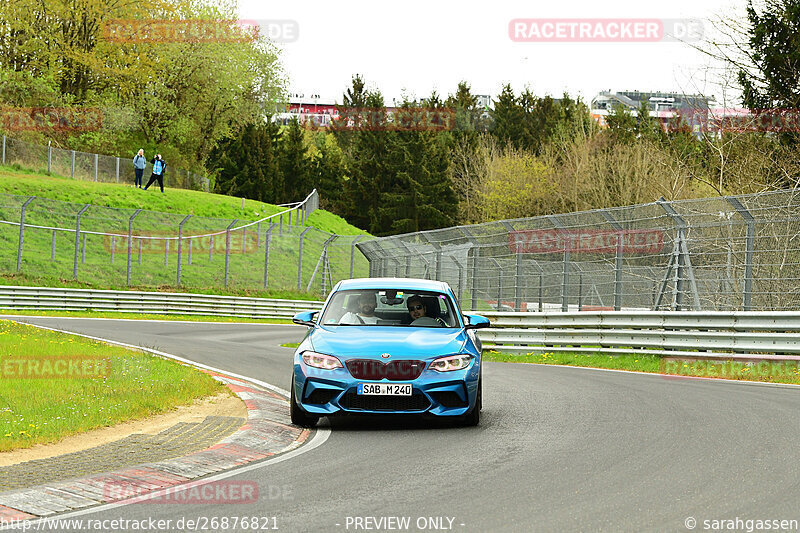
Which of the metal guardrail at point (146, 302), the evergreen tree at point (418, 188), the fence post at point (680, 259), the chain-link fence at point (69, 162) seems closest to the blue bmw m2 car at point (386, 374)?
the fence post at point (680, 259)

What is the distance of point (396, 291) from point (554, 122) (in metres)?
77.4

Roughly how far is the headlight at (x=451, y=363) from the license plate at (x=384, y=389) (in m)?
0.33

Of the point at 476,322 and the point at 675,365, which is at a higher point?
the point at 476,322

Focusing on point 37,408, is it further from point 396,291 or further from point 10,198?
point 10,198

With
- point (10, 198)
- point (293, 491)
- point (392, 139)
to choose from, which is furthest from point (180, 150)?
point (293, 491)

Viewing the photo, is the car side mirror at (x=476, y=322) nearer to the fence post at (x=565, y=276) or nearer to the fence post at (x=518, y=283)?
the fence post at (x=565, y=276)

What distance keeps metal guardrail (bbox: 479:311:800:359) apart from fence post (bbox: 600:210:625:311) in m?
0.41

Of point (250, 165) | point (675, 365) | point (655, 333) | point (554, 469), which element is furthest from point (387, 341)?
point (250, 165)

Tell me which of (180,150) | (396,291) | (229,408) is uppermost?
(180,150)

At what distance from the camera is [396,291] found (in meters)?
11.1

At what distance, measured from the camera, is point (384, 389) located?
368 inches

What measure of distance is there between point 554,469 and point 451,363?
7.76 feet

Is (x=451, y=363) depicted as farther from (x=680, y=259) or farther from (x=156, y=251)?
(x=156, y=251)

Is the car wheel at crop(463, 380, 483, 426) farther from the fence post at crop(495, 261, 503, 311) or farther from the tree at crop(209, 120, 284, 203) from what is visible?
the tree at crop(209, 120, 284, 203)
